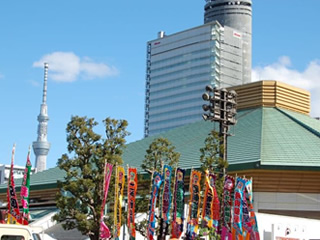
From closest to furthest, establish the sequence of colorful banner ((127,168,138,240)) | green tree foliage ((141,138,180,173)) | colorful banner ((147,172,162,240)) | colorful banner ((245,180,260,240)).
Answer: colorful banner ((245,180,260,240)) → colorful banner ((147,172,162,240)) → colorful banner ((127,168,138,240)) → green tree foliage ((141,138,180,173))

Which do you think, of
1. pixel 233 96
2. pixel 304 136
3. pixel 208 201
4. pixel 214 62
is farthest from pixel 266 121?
pixel 214 62

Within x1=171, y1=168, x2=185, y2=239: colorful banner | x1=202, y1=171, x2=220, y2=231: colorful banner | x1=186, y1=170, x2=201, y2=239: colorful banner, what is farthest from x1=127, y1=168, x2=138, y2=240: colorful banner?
x1=202, y1=171, x2=220, y2=231: colorful banner

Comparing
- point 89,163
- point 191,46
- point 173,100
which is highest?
point 191,46

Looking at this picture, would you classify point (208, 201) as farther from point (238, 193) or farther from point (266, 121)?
point (266, 121)

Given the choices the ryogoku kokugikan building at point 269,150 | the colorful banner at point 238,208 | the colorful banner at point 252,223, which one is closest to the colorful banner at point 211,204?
the colorful banner at point 238,208

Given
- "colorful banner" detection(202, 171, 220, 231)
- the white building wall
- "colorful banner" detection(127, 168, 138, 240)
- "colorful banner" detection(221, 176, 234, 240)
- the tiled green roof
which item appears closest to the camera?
"colorful banner" detection(221, 176, 234, 240)

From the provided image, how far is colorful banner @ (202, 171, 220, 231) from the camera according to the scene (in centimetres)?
3105

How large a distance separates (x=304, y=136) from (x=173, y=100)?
14595 cm

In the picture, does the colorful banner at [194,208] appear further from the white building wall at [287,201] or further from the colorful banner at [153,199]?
the white building wall at [287,201]

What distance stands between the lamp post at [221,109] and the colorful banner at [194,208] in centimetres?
257

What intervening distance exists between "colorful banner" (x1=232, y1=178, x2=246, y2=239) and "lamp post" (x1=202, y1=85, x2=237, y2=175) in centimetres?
411

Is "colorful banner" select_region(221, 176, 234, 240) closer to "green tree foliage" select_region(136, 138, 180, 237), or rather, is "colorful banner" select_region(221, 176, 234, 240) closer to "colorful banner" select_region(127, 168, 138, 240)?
"colorful banner" select_region(127, 168, 138, 240)

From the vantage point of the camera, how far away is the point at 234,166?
4794 centimetres

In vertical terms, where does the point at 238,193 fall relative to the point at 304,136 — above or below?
below
